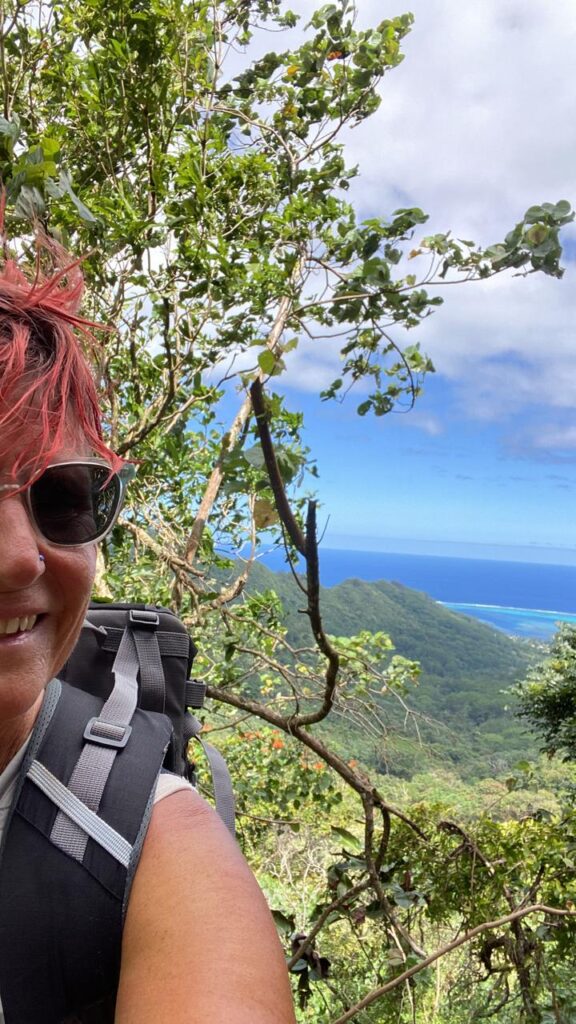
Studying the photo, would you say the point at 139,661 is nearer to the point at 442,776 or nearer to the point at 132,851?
the point at 132,851

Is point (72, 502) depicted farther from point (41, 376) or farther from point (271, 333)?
point (271, 333)

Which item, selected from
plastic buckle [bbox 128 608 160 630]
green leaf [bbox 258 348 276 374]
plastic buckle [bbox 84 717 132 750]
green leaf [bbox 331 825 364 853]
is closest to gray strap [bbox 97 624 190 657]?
plastic buckle [bbox 128 608 160 630]

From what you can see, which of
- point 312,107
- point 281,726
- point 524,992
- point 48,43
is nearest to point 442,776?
point 524,992

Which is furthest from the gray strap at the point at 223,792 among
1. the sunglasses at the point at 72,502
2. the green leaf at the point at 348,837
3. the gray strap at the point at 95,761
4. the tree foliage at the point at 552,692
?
the tree foliage at the point at 552,692

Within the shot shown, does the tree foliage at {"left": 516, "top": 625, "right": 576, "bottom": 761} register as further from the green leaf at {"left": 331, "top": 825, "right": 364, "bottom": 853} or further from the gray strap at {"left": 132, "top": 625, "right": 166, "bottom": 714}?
the gray strap at {"left": 132, "top": 625, "right": 166, "bottom": 714}

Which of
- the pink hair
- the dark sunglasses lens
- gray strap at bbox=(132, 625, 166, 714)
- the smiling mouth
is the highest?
the pink hair
